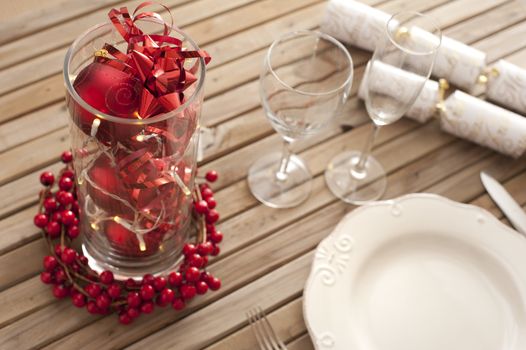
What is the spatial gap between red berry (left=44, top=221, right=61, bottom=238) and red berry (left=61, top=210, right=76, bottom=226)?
10mm

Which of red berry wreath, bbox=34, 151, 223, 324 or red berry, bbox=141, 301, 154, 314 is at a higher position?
red berry wreath, bbox=34, 151, 223, 324

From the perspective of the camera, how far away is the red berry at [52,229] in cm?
78

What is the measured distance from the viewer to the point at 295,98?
2.49 ft

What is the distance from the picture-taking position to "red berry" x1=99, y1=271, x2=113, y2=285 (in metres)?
0.74

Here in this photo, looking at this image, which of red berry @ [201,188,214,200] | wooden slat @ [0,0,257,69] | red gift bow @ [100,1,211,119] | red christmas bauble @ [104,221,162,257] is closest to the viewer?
red gift bow @ [100,1,211,119]

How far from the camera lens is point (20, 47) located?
940 millimetres

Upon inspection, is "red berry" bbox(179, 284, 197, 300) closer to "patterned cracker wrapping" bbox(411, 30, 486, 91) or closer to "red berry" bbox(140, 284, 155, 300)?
"red berry" bbox(140, 284, 155, 300)

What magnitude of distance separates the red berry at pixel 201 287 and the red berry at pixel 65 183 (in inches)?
7.7

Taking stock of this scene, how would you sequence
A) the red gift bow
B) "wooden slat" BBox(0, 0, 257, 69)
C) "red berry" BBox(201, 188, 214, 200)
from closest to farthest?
the red gift bow, "red berry" BBox(201, 188, 214, 200), "wooden slat" BBox(0, 0, 257, 69)

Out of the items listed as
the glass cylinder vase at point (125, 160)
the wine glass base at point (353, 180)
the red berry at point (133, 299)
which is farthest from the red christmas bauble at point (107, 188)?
the wine glass base at point (353, 180)

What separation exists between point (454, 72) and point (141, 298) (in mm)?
561

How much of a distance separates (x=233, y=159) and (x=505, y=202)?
0.36 m

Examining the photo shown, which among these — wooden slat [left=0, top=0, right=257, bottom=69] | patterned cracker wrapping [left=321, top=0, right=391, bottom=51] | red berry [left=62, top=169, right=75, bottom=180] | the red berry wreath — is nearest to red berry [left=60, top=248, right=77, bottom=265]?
the red berry wreath

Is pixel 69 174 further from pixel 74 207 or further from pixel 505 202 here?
pixel 505 202
